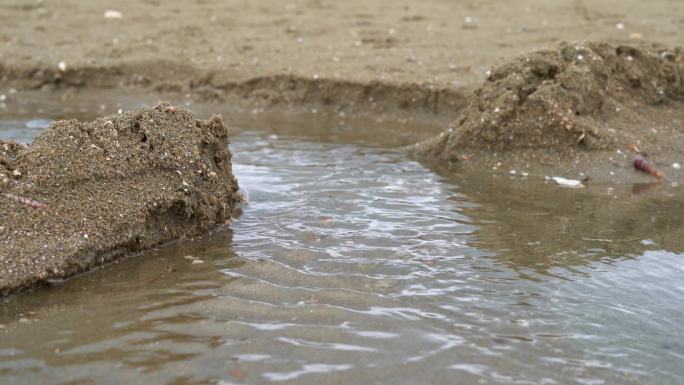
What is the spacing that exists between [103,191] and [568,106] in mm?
4024

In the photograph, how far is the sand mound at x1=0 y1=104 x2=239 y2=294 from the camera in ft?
13.4

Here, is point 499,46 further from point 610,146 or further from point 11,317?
point 11,317

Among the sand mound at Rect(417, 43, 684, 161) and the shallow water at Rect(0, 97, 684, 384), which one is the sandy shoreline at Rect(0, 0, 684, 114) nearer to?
the sand mound at Rect(417, 43, 684, 161)

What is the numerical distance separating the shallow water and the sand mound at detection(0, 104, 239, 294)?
0.46 feet

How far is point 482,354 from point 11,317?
7.47 ft

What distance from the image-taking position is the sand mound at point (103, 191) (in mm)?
4082

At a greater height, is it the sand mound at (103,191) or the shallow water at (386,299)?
the sand mound at (103,191)

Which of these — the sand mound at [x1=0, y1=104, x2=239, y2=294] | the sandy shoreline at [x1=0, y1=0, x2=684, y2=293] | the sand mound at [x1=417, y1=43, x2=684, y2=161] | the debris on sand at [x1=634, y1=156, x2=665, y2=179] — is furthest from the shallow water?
the sandy shoreline at [x1=0, y1=0, x2=684, y2=293]

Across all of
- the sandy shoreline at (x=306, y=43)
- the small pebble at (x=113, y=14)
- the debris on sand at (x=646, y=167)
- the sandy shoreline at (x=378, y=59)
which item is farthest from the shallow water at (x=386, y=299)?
the small pebble at (x=113, y=14)

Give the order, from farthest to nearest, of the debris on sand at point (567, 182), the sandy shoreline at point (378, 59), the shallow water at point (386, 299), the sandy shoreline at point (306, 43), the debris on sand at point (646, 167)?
the sandy shoreline at point (306, 43)
the sandy shoreline at point (378, 59)
the debris on sand at point (646, 167)
the debris on sand at point (567, 182)
the shallow water at point (386, 299)

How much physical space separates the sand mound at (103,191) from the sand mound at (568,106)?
2571mm

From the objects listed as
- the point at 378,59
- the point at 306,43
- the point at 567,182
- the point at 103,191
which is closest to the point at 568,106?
the point at 567,182

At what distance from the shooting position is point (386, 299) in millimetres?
4004

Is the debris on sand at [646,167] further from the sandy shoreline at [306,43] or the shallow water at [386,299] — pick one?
the sandy shoreline at [306,43]
